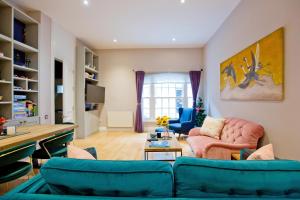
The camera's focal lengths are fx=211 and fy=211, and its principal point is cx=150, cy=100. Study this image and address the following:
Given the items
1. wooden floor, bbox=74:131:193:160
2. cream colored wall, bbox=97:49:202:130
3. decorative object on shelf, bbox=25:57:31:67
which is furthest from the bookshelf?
cream colored wall, bbox=97:49:202:130

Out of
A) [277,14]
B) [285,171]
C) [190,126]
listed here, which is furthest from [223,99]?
[285,171]

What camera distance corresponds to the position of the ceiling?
4.01 meters

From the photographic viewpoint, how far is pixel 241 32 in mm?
3934

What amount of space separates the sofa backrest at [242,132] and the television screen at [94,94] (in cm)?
412

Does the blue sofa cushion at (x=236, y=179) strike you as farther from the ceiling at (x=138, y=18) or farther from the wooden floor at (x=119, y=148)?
the ceiling at (x=138, y=18)

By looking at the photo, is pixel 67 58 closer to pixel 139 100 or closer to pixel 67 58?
pixel 67 58

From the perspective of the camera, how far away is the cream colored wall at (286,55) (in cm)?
239

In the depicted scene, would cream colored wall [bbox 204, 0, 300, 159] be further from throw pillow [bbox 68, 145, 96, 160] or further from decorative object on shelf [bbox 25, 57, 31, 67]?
decorative object on shelf [bbox 25, 57, 31, 67]

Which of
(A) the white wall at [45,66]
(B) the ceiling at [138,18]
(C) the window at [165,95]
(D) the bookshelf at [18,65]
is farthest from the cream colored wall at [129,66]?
(D) the bookshelf at [18,65]

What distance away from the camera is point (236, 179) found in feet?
3.32

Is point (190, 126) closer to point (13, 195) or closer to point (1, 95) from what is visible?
point (1, 95)

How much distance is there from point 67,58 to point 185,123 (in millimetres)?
3702

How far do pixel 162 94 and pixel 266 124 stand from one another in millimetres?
4823

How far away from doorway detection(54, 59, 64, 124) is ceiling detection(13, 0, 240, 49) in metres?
1.06
